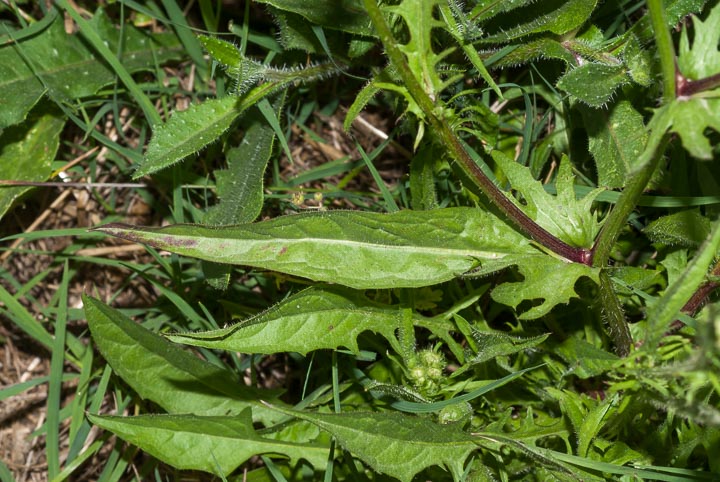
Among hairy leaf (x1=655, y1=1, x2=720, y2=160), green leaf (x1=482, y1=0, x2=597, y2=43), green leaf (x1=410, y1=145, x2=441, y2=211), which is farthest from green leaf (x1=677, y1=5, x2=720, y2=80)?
green leaf (x1=410, y1=145, x2=441, y2=211)

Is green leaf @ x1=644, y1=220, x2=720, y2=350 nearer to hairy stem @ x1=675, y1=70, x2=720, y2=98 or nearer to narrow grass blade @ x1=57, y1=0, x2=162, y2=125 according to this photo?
hairy stem @ x1=675, y1=70, x2=720, y2=98

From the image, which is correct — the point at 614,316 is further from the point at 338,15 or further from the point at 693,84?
the point at 338,15

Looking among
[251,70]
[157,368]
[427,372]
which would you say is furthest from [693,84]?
[157,368]

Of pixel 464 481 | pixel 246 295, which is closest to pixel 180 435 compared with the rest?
pixel 246 295

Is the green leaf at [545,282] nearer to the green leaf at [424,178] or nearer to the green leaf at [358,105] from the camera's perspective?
the green leaf at [424,178]

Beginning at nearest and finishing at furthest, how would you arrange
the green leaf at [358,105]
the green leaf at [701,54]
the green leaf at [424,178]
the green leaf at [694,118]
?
1. the green leaf at [694,118]
2. the green leaf at [701,54]
3. the green leaf at [358,105]
4. the green leaf at [424,178]

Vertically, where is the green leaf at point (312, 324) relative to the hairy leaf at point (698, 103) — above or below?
below

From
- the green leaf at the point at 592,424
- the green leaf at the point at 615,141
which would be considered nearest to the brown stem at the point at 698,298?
the green leaf at the point at 592,424
